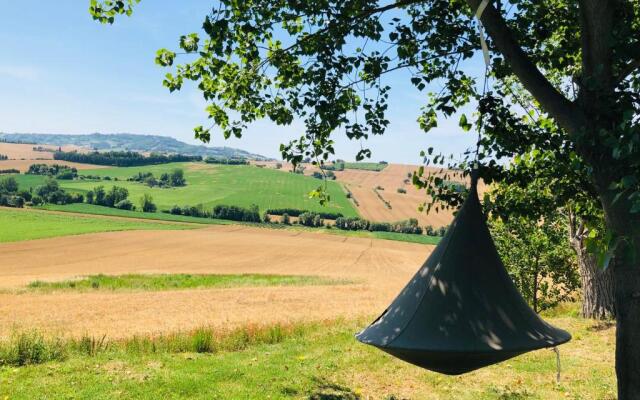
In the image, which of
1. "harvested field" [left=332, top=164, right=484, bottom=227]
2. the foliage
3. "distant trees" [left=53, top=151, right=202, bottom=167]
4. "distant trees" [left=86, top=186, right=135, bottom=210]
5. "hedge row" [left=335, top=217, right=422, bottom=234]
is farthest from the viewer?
"distant trees" [left=53, top=151, right=202, bottom=167]

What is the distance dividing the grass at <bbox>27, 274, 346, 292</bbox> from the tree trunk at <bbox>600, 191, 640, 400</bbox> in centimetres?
4206

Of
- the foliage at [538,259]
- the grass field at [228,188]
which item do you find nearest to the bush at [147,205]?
the grass field at [228,188]

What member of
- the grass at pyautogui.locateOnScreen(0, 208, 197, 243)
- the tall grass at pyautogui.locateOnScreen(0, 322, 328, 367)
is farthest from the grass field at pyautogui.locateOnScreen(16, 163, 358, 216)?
the tall grass at pyautogui.locateOnScreen(0, 322, 328, 367)

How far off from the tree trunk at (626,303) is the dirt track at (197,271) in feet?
62.2

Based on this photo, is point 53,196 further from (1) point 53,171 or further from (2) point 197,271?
(2) point 197,271

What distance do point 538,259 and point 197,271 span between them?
41.1 m

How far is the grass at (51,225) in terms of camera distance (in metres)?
72.2

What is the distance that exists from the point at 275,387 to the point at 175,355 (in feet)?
12.5

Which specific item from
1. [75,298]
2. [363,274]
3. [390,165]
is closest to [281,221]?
[363,274]

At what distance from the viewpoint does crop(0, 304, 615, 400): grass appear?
9.03 m

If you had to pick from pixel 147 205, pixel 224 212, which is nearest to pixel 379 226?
pixel 224 212

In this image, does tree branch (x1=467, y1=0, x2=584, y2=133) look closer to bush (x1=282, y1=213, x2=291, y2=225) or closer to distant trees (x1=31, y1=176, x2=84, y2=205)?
bush (x1=282, y1=213, x2=291, y2=225)

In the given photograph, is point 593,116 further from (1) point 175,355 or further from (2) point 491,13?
(1) point 175,355

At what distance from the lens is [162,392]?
8.94 metres
